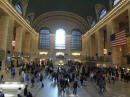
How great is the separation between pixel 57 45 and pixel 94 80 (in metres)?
31.7

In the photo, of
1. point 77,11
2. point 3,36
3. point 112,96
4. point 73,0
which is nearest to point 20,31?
point 3,36

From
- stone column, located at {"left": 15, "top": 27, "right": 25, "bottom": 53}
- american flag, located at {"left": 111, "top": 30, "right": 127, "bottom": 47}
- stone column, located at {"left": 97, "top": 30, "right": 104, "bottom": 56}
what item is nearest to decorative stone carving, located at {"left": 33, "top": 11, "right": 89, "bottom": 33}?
stone column, located at {"left": 97, "top": 30, "right": 104, "bottom": 56}

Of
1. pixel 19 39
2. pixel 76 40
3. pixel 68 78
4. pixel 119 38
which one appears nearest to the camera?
pixel 68 78

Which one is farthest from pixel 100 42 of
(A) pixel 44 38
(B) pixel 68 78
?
(A) pixel 44 38

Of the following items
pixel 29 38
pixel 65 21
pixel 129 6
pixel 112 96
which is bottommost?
pixel 112 96

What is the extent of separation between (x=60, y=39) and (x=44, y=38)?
6344 mm

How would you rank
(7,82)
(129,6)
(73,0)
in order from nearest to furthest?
(7,82)
(129,6)
(73,0)

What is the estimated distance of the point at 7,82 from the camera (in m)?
9.91

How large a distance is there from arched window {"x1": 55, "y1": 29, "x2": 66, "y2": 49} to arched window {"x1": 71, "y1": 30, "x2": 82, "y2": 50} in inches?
142

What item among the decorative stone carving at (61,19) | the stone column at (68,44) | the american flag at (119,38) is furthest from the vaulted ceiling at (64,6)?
the american flag at (119,38)

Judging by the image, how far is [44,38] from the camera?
41.6 meters

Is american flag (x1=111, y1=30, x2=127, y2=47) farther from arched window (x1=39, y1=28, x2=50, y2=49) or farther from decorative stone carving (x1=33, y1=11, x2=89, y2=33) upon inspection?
arched window (x1=39, y1=28, x2=50, y2=49)

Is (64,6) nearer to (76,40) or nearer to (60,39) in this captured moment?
(60,39)

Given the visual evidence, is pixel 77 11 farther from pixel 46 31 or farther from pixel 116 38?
pixel 116 38
